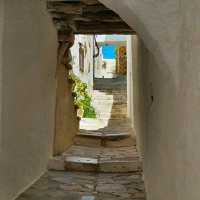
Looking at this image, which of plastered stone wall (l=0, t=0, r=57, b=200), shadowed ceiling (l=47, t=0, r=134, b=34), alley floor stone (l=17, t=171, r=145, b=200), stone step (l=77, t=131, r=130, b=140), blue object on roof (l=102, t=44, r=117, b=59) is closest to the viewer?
plastered stone wall (l=0, t=0, r=57, b=200)

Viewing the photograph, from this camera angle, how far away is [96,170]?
5.85m

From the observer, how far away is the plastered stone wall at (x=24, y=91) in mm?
3691

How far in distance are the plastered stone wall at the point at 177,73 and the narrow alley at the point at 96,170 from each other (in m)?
2.21

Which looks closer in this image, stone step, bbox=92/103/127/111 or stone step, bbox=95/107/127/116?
stone step, bbox=95/107/127/116

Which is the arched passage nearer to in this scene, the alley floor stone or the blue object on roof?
the alley floor stone

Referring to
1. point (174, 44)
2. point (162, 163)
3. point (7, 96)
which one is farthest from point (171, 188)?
point (7, 96)

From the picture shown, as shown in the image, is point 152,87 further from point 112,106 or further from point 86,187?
point 112,106

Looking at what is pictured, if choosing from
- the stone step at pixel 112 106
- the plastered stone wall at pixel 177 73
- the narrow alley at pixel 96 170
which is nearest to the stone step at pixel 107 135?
the narrow alley at pixel 96 170

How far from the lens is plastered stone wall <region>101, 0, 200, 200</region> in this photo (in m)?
1.60

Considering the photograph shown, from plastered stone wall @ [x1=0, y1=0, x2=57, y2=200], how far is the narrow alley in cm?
24

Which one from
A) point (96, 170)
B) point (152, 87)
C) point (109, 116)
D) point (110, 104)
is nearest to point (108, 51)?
point (110, 104)

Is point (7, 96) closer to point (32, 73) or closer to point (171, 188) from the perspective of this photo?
point (32, 73)

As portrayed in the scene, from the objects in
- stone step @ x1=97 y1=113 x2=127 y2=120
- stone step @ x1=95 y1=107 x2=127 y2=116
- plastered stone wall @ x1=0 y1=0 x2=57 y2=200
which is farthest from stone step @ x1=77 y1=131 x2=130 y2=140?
stone step @ x1=95 y1=107 x2=127 y2=116

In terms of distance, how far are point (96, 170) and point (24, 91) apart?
2.02 meters
